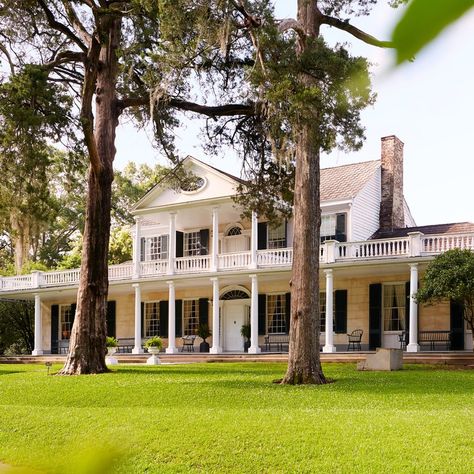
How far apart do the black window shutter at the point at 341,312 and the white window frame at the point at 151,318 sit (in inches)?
349

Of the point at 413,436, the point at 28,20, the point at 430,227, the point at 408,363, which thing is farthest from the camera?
the point at 430,227

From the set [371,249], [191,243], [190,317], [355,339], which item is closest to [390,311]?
[355,339]

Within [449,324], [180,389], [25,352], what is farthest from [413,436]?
[25,352]

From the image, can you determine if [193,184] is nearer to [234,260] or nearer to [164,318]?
[234,260]

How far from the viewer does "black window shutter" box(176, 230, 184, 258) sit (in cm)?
3138

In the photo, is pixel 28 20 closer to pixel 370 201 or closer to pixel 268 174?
pixel 268 174

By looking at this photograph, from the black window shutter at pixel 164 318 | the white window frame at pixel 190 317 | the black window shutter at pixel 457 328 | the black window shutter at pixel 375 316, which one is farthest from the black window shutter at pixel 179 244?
the black window shutter at pixel 457 328

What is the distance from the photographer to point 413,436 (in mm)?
8109

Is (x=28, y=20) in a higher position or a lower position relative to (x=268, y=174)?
higher

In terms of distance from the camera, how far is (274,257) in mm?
26984

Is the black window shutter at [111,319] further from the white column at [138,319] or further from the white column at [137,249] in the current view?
the white column at [137,249]

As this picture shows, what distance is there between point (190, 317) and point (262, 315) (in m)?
3.80

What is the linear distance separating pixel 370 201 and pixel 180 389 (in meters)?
16.9

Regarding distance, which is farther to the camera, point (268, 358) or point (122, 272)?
point (122, 272)
